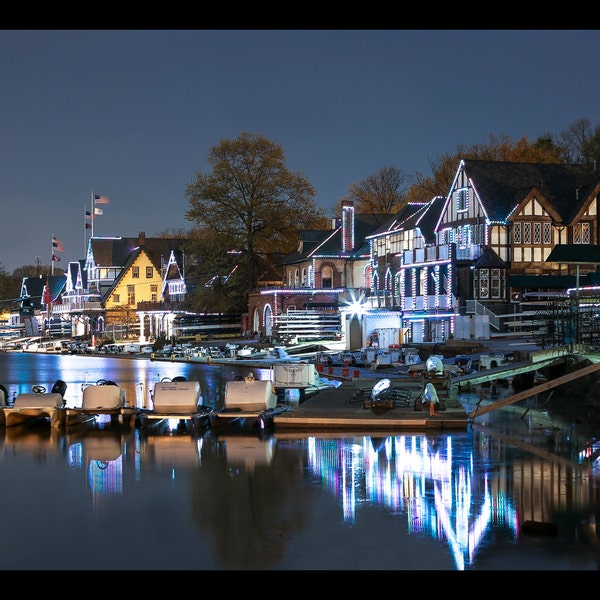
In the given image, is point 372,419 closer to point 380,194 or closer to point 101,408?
point 101,408

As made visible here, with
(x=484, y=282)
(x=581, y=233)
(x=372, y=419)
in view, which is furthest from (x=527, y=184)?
(x=372, y=419)

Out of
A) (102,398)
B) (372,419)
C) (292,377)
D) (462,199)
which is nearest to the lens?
(372,419)

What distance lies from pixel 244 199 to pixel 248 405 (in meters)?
67.3

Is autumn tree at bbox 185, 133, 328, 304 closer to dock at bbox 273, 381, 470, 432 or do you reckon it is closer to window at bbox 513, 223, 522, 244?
window at bbox 513, 223, 522, 244

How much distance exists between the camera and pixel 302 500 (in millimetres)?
19516

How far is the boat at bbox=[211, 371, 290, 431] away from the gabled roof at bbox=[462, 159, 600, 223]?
129 feet

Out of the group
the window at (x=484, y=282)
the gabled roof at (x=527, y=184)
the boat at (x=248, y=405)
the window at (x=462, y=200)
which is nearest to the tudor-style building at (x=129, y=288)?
the window at (x=462, y=200)

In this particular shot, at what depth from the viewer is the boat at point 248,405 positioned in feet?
99.3

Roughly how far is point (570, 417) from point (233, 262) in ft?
223

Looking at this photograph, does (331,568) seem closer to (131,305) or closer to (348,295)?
(348,295)

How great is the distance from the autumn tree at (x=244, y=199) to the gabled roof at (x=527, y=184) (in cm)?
3071

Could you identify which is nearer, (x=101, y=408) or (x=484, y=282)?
(x=101, y=408)

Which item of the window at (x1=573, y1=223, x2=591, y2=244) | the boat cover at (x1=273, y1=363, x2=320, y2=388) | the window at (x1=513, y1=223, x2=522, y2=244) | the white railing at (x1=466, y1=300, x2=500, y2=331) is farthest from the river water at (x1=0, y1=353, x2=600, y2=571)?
the window at (x1=573, y1=223, x2=591, y2=244)
